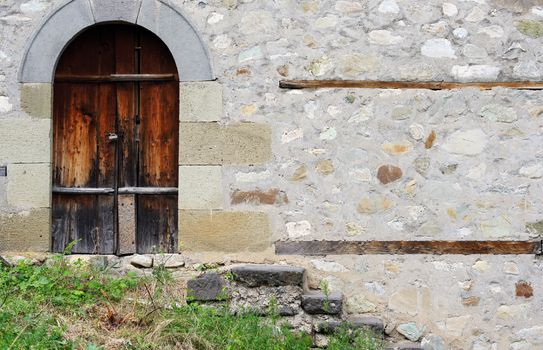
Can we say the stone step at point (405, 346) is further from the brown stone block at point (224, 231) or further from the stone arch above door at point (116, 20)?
the stone arch above door at point (116, 20)

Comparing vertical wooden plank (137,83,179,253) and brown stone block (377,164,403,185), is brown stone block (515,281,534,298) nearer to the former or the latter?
brown stone block (377,164,403,185)

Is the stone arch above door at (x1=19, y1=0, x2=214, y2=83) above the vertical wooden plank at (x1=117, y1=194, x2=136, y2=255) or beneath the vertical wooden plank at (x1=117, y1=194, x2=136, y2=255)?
above

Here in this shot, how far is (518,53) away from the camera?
19.2 ft

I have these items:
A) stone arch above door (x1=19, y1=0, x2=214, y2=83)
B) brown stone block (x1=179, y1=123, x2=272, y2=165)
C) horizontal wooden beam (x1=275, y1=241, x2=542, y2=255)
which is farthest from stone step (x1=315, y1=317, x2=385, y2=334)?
stone arch above door (x1=19, y1=0, x2=214, y2=83)

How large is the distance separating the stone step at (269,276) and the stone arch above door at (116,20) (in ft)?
4.75

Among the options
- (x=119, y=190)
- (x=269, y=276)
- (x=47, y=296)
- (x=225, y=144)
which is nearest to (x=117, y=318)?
(x=47, y=296)

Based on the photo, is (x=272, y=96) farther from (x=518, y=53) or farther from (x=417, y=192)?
(x=518, y=53)

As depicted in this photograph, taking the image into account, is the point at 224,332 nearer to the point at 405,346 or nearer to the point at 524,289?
the point at 405,346

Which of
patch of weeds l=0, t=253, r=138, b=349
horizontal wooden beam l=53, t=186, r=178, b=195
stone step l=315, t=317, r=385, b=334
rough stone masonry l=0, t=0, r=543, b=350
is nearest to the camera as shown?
patch of weeds l=0, t=253, r=138, b=349

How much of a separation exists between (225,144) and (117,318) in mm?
1504

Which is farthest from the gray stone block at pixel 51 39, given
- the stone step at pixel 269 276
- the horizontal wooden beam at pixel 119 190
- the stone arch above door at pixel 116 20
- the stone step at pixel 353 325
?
the stone step at pixel 353 325

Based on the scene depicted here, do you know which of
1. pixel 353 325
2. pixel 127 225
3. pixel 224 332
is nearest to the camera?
pixel 224 332

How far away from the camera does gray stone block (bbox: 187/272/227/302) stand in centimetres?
549

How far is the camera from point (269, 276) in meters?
5.44
